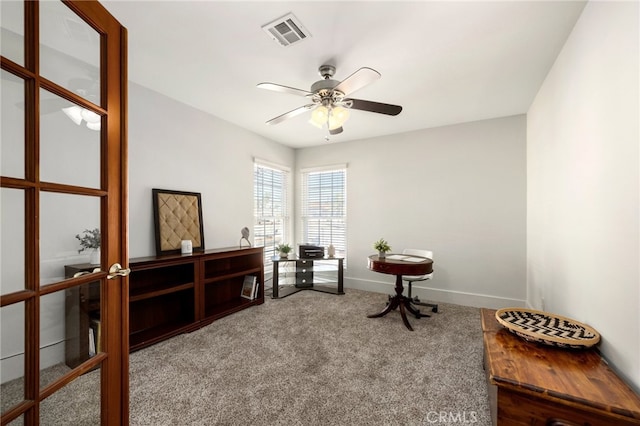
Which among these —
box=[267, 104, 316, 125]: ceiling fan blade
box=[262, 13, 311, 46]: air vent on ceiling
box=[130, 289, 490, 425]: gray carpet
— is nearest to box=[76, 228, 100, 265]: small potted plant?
box=[130, 289, 490, 425]: gray carpet

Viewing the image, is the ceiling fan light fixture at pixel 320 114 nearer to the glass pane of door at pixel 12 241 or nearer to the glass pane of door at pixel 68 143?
the glass pane of door at pixel 68 143

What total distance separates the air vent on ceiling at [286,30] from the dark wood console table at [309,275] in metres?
3.02

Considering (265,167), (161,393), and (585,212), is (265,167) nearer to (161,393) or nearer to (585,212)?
(161,393)

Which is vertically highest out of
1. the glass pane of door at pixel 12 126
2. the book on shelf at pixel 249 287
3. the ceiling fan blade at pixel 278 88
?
the ceiling fan blade at pixel 278 88

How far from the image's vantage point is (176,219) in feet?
10.2

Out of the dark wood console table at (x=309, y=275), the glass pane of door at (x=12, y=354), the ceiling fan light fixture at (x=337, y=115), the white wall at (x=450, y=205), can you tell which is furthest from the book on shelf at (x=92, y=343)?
the white wall at (x=450, y=205)

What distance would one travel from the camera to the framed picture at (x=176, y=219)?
292 cm

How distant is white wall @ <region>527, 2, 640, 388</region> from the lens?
4.04ft

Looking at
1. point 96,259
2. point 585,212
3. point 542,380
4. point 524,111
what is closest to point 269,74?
point 96,259

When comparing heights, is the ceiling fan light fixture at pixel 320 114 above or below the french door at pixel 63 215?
above

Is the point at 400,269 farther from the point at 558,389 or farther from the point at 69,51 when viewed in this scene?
the point at 69,51

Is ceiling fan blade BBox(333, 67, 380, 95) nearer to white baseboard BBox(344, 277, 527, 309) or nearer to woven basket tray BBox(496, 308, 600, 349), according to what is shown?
woven basket tray BBox(496, 308, 600, 349)

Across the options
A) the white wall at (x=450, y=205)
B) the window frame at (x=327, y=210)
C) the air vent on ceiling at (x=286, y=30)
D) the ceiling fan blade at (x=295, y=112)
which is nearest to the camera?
the air vent on ceiling at (x=286, y=30)

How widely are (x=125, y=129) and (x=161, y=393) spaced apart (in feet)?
5.89
